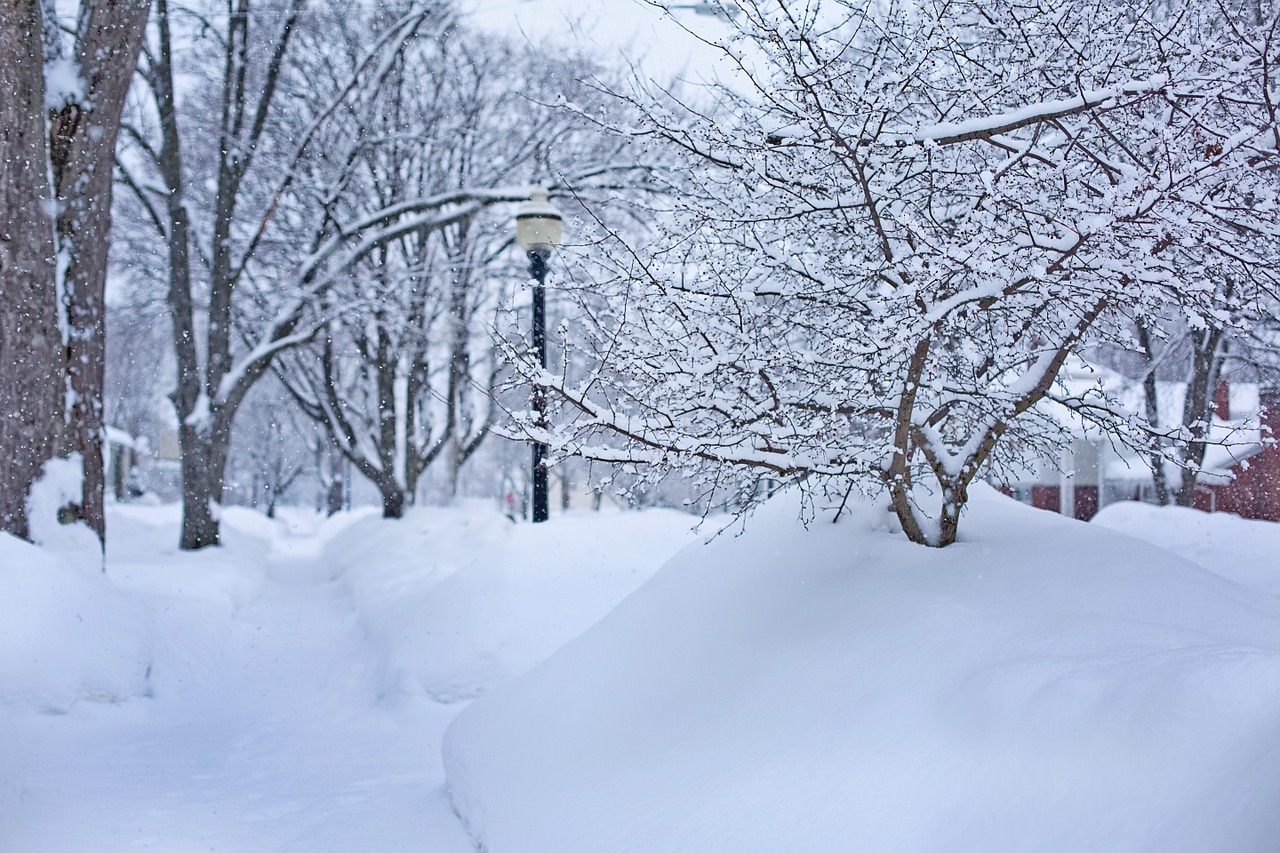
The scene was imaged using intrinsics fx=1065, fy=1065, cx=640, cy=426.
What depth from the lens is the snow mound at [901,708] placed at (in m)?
2.71

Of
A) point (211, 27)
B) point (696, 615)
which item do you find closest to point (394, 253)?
point (211, 27)

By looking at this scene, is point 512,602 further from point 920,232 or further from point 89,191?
point 920,232

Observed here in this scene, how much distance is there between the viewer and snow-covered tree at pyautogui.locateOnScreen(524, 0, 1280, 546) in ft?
12.8

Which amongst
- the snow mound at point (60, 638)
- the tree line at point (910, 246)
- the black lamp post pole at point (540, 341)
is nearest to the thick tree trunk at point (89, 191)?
the tree line at point (910, 246)

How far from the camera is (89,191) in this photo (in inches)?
351

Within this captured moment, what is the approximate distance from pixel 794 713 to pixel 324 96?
56.6ft

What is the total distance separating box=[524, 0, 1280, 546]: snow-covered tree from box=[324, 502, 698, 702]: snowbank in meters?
3.94

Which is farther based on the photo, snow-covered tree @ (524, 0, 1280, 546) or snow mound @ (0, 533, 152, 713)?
snow mound @ (0, 533, 152, 713)

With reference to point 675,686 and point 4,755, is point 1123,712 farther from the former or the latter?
point 4,755

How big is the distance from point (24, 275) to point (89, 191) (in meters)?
1.23

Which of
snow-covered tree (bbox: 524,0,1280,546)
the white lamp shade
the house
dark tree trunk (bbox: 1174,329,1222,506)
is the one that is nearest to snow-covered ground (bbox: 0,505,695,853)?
snow-covered tree (bbox: 524,0,1280,546)

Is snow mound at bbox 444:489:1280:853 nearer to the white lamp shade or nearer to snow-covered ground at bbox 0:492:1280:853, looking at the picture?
snow-covered ground at bbox 0:492:1280:853

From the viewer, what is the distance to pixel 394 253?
21172 millimetres

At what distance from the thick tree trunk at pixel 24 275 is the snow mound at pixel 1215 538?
27.4ft
